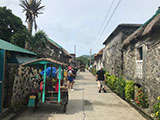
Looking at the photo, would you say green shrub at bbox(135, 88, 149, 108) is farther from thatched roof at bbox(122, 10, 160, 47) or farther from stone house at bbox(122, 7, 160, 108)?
thatched roof at bbox(122, 10, 160, 47)

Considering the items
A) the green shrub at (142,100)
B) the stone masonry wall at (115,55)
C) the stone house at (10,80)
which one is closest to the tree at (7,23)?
the stone masonry wall at (115,55)

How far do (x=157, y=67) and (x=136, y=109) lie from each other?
2.04m

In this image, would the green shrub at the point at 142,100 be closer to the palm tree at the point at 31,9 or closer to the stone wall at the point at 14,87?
the stone wall at the point at 14,87

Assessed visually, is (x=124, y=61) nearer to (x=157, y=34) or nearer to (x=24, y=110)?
(x=157, y=34)

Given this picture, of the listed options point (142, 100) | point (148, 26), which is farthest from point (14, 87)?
point (148, 26)

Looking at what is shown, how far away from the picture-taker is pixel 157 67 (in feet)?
15.3

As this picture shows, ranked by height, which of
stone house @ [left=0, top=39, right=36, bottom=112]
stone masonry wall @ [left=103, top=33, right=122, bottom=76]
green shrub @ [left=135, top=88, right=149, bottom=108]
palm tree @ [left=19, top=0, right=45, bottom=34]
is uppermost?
palm tree @ [left=19, top=0, right=45, bottom=34]

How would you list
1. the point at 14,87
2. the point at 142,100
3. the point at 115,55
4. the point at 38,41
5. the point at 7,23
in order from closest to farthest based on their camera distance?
the point at 14,87
the point at 142,100
the point at 115,55
the point at 38,41
the point at 7,23

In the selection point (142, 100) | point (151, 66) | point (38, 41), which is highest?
point (38, 41)

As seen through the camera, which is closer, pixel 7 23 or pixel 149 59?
pixel 149 59

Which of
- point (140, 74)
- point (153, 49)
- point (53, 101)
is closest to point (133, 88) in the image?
point (140, 74)

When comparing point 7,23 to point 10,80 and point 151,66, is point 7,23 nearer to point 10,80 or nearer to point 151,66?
point 10,80

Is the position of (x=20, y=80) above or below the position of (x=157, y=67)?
below

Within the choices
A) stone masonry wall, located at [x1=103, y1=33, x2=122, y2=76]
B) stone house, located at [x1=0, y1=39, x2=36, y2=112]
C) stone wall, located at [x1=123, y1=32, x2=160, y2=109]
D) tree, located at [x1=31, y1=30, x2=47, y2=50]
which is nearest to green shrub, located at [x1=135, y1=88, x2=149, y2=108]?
stone wall, located at [x1=123, y1=32, x2=160, y2=109]
